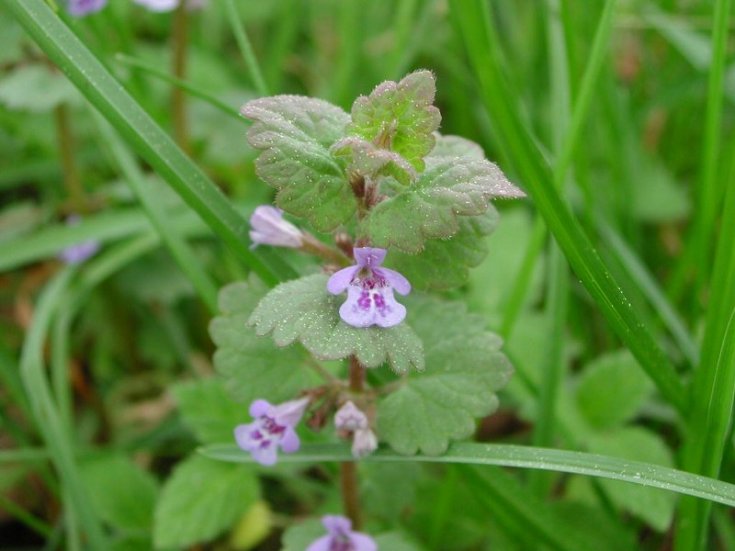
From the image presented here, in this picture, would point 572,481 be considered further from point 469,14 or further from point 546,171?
point 469,14

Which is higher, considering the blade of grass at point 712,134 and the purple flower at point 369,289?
the blade of grass at point 712,134

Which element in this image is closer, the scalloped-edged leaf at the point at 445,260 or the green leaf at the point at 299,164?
the green leaf at the point at 299,164

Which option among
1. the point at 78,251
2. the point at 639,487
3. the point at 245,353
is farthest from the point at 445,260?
the point at 78,251

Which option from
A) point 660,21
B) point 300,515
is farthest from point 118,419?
point 660,21

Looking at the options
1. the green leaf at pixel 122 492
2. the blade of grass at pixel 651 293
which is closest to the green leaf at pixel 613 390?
the blade of grass at pixel 651 293

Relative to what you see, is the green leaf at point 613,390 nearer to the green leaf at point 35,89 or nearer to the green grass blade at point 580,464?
the green grass blade at point 580,464

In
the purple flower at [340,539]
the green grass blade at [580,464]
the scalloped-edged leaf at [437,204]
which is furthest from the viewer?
the purple flower at [340,539]
